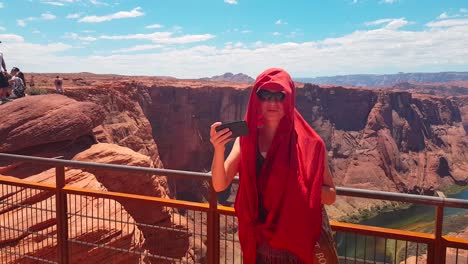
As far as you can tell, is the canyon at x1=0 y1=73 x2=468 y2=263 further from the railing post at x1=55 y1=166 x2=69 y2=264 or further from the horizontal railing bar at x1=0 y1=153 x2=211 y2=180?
the railing post at x1=55 y1=166 x2=69 y2=264

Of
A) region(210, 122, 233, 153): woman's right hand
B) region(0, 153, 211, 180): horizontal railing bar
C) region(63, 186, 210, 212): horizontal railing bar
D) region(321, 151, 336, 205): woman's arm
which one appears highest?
region(210, 122, 233, 153): woman's right hand

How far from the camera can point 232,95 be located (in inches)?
2088

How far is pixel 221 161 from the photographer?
93.3 inches

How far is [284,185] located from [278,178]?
0.05 m

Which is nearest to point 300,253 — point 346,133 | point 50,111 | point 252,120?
point 252,120

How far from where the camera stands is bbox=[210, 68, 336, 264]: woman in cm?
222

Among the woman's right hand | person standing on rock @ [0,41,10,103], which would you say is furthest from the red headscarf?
person standing on rock @ [0,41,10,103]

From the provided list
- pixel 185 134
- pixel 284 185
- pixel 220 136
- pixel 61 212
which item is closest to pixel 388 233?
pixel 284 185

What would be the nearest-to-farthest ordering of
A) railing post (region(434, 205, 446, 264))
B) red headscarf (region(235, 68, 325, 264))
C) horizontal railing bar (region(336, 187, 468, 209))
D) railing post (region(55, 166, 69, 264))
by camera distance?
red headscarf (region(235, 68, 325, 264)), horizontal railing bar (region(336, 187, 468, 209)), railing post (region(434, 205, 446, 264)), railing post (region(55, 166, 69, 264))

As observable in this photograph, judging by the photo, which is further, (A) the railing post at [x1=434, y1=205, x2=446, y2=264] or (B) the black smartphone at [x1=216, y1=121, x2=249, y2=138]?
(A) the railing post at [x1=434, y1=205, x2=446, y2=264]

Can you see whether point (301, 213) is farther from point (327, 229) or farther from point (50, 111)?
point (50, 111)

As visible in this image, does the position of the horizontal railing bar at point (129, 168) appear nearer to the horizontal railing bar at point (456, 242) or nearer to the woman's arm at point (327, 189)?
the woman's arm at point (327, 189)

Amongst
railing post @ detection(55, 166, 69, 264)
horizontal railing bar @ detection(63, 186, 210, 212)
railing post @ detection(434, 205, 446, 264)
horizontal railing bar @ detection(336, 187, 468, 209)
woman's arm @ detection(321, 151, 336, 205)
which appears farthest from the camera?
railing post @ detection(55, 166, 69, 264)

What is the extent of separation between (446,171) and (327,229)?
254ft
